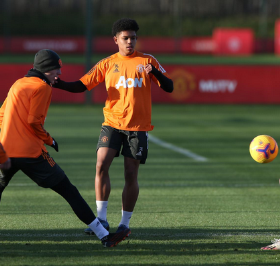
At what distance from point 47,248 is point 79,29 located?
6331 centimetres

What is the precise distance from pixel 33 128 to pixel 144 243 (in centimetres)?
176

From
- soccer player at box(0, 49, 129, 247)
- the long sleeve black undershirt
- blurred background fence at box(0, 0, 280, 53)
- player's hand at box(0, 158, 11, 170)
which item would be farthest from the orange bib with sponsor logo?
blurred background fence at box(0, 0, 280, 53)

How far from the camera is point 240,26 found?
7200cm

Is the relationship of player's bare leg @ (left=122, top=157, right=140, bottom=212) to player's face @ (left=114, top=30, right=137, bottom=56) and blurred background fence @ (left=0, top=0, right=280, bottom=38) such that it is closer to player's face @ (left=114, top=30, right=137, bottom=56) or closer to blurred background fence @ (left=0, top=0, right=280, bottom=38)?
player's face @ (left=114, top=30, right=137, bottom=56)

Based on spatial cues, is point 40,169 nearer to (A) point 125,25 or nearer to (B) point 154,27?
(A) point 125,25

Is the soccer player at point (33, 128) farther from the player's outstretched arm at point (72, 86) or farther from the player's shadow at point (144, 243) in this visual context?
the player's outstretched arm at point (72, 86)

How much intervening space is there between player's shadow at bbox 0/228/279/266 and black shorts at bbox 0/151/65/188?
725 mm

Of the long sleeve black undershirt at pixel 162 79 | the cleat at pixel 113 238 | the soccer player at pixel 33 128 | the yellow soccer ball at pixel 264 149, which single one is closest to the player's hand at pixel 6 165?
the soccer player at pixel 33 128

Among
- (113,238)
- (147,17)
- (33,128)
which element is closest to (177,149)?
(113,238)

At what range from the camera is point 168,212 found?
8.26 meters

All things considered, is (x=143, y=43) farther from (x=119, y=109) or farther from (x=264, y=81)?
(x=119, y=109)

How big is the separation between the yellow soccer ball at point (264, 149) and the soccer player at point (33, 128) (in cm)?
230

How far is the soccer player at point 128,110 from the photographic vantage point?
6906 millimetres

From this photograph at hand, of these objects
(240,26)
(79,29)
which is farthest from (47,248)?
(240,26)
